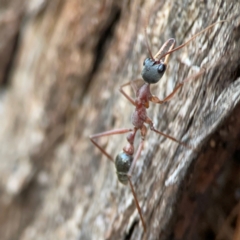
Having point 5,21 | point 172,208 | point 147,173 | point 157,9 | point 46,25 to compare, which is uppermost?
point 5,21

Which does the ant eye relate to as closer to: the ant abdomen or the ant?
the ant

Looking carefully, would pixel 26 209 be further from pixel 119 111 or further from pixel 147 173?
pixel 147 173

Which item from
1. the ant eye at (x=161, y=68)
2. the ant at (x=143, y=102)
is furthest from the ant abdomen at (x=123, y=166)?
the ant eye at (x=161, y=68)

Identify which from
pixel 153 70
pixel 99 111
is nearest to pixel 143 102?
pixel 153 70

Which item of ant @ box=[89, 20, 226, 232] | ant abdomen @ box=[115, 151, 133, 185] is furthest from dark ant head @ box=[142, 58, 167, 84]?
ant abdomen @ box=[115, 151, 133, 185]

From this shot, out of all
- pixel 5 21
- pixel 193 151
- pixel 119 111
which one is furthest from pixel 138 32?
pixel 5 21
